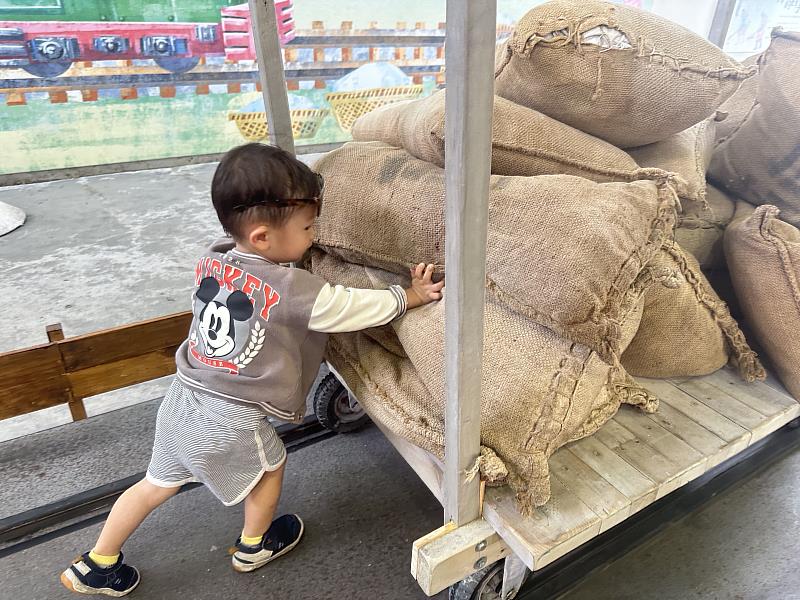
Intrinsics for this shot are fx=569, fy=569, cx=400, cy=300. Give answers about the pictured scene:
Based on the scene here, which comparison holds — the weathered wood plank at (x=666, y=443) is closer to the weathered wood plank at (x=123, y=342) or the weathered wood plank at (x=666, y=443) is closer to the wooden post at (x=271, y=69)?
the wooden post at (x=271, y=69)

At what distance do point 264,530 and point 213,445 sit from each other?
29 centimetres

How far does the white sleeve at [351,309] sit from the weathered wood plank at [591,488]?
1.28 feet

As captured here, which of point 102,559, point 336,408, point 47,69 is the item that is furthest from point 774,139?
point 47,69

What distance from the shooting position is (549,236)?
2.91 ft

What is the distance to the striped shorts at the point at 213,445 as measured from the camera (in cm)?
110

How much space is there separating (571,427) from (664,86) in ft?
2.15

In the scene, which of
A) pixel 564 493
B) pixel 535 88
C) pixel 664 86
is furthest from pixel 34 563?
pixel 664 86

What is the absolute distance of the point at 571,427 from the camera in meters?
0.95

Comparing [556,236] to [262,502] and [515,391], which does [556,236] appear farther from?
[262,502]

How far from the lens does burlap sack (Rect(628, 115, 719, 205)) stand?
46.8 inches

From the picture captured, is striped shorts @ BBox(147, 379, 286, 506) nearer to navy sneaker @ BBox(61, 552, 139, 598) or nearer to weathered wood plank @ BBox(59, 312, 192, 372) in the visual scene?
navy sneaker @ BBox(61, 552, 139, 598)

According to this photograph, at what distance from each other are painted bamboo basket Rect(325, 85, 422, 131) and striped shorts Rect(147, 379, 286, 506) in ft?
13.7

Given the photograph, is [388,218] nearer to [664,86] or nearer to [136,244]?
[664,86]

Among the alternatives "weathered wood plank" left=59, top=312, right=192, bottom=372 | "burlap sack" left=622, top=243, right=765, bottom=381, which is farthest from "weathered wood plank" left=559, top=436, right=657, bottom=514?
"weathered wood plank" left=59, top=312, right=192, bottom=372
